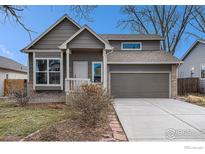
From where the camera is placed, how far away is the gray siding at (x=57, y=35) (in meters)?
13.5

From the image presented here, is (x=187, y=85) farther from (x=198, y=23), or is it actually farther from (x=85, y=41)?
(x=85, y=41)

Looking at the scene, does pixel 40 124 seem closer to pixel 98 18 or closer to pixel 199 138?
pixel 199 138

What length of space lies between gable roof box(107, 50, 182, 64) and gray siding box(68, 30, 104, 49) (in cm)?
306

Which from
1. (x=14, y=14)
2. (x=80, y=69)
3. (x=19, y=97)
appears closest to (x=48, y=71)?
(x=80, y=69)

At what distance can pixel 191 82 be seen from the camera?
19.1 metres

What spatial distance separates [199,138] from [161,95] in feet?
33.0

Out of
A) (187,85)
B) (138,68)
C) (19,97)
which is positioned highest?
(138,68)

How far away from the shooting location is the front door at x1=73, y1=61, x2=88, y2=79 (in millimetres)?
13656

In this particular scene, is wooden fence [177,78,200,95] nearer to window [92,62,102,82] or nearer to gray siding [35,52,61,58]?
window [92,62,102,82]

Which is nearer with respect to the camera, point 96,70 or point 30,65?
point 30,65

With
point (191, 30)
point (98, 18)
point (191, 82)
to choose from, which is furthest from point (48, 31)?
point (191, 30)

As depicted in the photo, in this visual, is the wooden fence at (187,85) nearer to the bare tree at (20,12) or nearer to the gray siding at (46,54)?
the gray siding at (46,54)

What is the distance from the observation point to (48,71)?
1341 centimetres

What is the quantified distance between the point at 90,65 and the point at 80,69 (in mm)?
727
